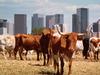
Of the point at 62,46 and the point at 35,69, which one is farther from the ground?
the point at 62,46

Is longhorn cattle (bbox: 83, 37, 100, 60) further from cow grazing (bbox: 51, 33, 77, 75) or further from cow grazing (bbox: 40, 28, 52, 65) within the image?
cow grazing (bbox: 51, 33, 77, 75)

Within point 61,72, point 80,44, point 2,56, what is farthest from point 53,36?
point 80,44

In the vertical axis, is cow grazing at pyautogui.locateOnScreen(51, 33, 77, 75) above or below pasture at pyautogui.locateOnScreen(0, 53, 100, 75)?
above

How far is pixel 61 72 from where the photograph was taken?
20547mm

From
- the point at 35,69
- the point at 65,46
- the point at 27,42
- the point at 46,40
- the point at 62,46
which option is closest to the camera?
the point at 65,46

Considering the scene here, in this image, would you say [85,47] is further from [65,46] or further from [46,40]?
[65,46]

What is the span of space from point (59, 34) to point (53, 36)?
46cm

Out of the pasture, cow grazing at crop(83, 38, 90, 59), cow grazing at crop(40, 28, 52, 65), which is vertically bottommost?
cow grazing at crop(83, 38, 90, 59)

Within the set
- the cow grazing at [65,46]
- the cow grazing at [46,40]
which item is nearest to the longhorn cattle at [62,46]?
the cow grazing at [65,46]

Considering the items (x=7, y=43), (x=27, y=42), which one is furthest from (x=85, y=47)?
(x=7, y=43)

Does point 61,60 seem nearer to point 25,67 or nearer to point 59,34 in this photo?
point 59,34

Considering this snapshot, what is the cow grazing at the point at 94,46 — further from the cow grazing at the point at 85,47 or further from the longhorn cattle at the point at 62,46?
the longhorn cattle at the point at 62,46

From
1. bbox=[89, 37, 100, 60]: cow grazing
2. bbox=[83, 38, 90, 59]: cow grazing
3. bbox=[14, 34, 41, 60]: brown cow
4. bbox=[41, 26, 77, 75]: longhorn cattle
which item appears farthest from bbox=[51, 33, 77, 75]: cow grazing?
bbox=[83, 38, 90, 59]: cow grazing

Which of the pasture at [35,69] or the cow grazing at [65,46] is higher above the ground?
the cow grazing at [65,46]
